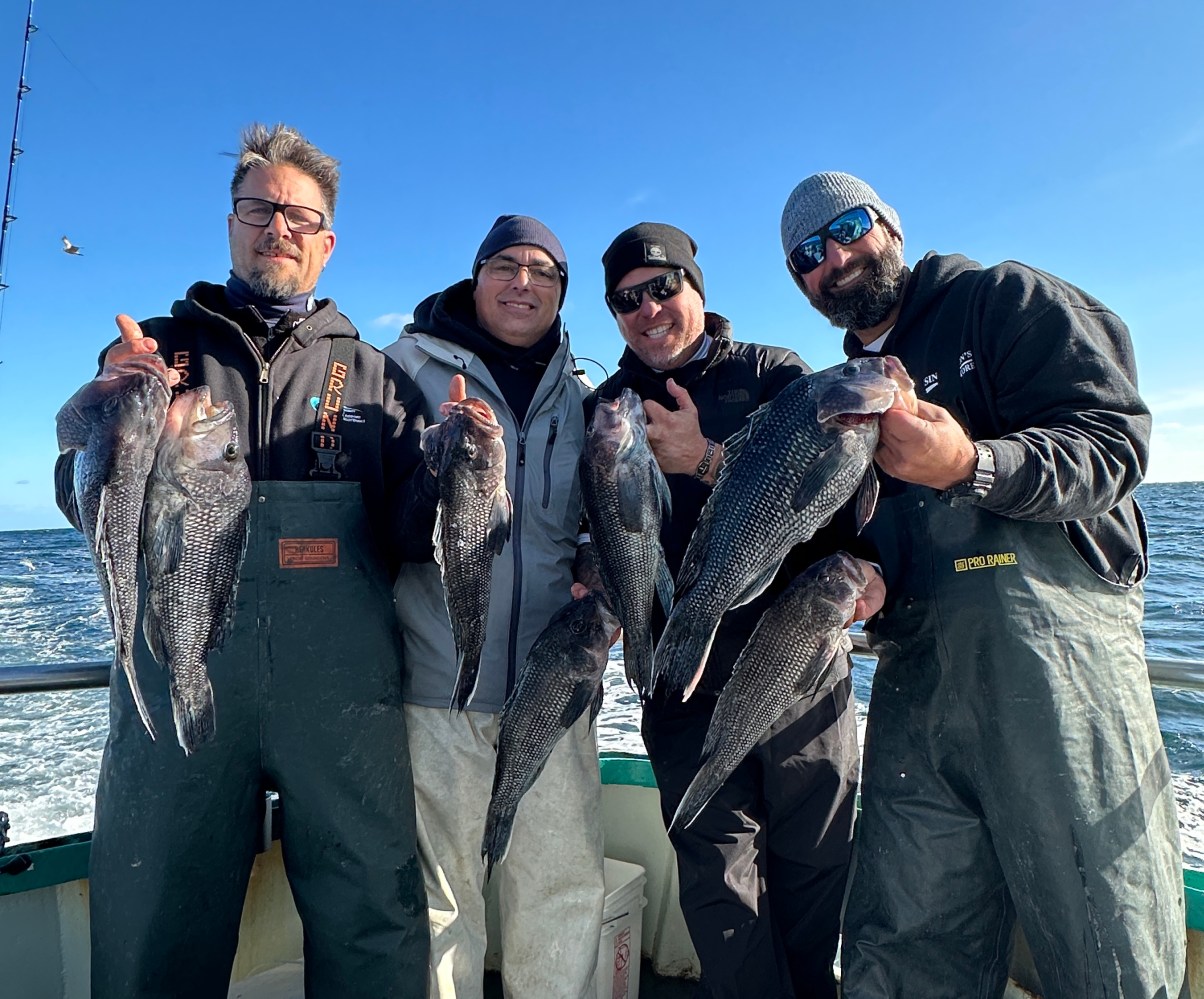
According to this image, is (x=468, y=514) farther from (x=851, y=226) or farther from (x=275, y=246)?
(x=851, y=226)

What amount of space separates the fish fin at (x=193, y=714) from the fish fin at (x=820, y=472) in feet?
7.16

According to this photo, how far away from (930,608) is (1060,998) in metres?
1.36

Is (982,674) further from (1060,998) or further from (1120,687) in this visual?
(1060,998)

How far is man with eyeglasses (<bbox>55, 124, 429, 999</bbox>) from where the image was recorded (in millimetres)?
2723

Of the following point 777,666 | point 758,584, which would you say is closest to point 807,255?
point 758,584

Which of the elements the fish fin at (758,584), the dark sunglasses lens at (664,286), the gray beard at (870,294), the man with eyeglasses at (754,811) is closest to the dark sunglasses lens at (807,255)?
the gray beard at (870,294)

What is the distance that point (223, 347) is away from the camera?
10.3ft

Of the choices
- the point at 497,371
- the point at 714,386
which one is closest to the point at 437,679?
the point at 497,371

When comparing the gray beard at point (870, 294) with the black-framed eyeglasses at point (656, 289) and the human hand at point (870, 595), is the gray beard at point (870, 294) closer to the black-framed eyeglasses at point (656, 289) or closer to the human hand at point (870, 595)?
the black-framed eyeglasses at point (656, 289)

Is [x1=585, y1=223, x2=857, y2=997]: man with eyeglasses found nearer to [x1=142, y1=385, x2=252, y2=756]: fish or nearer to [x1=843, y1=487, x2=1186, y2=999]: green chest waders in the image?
[x1=843, y1=487, x2=1186, y2=999]: green chest waders

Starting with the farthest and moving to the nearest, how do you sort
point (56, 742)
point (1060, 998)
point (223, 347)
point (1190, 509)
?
point (1190, 509)
point (56, 742)
point (223, 347)
point (1060, 998)

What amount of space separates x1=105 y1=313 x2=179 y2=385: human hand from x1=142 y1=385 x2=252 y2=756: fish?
7.4 inches

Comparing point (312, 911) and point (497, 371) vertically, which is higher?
point (497, 371)

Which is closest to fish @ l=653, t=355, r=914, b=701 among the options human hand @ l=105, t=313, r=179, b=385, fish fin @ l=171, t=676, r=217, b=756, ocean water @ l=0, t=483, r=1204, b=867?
fish fin @ l=171, t=676, r=217, b=756
